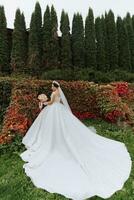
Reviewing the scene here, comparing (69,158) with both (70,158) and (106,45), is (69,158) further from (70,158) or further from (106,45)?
(106,45)

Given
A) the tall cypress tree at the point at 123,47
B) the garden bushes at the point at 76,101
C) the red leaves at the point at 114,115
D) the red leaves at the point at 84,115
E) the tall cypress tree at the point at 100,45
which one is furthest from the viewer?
the tall cypress tree at the point at 123,47

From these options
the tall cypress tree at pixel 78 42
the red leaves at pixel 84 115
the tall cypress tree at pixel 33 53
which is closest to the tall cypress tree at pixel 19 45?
the tall cypress tree at pixel 33 53

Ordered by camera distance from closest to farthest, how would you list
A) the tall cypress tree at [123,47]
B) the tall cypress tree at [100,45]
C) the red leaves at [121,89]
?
the red leaves at [121,89] → the tall cypress tree at [100,45] → the tall cypress tree at [123,47]

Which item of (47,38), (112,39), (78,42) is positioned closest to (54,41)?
(47,38)

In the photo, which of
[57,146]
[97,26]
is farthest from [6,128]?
[97,26]

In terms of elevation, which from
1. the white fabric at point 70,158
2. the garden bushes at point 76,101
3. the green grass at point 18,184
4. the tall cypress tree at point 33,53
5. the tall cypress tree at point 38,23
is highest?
the tall cypress tree at point 38,23

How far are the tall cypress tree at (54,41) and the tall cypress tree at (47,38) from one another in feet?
0.69

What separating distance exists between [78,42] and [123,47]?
3.86 meters

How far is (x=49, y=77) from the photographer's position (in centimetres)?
2509

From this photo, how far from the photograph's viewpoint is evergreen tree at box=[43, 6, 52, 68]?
1259 inches

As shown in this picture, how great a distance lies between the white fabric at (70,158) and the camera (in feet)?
29.0

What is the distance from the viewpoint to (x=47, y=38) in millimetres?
32594

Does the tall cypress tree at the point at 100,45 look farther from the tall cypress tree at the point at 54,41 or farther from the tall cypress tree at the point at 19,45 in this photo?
the tall cypress tree at the point at 19,45

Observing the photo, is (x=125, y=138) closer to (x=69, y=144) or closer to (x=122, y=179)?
(x=69, y=144)
